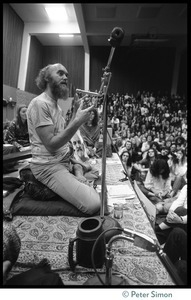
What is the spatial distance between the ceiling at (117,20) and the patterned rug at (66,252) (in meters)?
4.25

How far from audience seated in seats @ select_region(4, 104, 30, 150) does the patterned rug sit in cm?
175

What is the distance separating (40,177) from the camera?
4.26 ft

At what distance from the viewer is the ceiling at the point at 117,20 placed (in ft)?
14.8

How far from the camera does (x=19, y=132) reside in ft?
9.20

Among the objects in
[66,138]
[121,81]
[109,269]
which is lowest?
[109,269]

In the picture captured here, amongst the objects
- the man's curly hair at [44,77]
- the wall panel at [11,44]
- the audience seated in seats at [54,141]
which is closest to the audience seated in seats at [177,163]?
the audience seated in seats at [54,141]

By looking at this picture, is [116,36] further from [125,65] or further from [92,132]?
[125,65]

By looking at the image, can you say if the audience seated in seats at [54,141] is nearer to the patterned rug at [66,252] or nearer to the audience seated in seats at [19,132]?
Answer: the patterned rug at [66,252]

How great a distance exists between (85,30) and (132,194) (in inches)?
194

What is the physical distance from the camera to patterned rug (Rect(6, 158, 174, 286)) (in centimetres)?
81

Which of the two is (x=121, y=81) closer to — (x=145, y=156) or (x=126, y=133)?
(x=126, y=133)

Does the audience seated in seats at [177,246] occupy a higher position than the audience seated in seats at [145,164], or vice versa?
the audience seated in seats at [145,164]

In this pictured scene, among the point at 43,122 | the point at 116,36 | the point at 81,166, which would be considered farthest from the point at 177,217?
the point at 116,36
